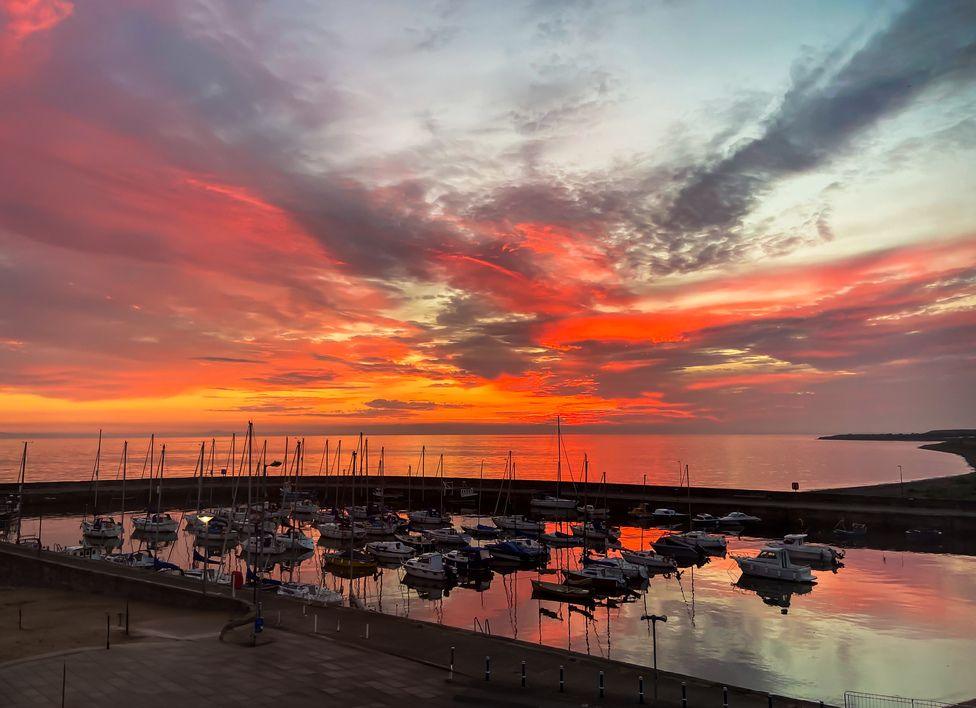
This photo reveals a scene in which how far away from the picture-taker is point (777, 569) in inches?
2313

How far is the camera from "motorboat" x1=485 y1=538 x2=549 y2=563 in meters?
68.7

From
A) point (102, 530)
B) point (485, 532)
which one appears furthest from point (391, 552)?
point (102, 530)

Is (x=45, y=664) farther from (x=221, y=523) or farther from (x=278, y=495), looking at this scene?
(x=278, y=495)

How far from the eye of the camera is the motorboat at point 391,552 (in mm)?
68338

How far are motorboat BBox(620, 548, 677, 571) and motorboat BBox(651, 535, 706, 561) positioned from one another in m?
4.95

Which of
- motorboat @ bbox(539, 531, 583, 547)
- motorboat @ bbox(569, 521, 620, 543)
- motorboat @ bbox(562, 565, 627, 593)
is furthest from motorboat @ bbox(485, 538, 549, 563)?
motorboat @ bbox(562, 565, 627, 593)

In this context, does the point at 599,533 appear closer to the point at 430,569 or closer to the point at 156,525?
the point at 430,569

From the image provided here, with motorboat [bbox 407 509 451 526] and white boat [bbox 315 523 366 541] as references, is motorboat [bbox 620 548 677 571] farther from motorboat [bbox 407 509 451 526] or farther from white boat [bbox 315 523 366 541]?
white boat [bbox 315 523 366 541]

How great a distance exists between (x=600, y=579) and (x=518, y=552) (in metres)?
15.2

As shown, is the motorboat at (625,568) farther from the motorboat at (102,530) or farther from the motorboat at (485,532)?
the motorboat at (102,530)

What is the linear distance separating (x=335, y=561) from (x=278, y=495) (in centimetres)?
7359

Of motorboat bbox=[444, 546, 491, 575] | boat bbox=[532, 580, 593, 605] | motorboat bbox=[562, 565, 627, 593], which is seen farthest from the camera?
motorboat bbox=[444, 546, 491, 575]

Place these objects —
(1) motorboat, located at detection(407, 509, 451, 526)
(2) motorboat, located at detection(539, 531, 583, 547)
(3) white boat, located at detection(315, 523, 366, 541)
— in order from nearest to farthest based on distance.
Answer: (2) motorboat, located at detection(539, 531, 583, 547) < (3) white boat, located at detection(315, 523, 366, 541) < (1) motorboat, located at detection(407, 509, 451, 526)

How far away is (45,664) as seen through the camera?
24328 mm
